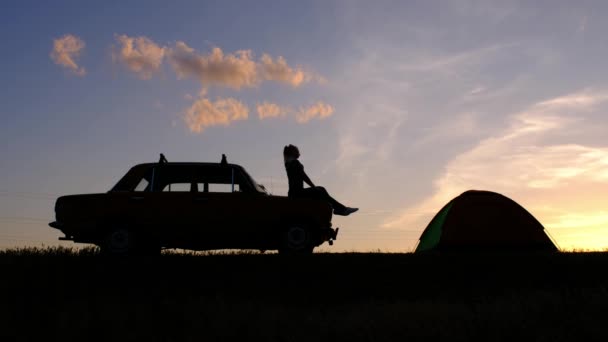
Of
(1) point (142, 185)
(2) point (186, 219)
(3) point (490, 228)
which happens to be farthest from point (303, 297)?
(3) point (490, 228)

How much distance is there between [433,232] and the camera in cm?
1767

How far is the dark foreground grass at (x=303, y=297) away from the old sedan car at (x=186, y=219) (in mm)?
393

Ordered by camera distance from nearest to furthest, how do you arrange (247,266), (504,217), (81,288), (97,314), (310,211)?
(97,314), (81,288), (247,266), (310,211), (504,217)

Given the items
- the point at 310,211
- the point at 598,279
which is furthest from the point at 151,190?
the point at 598,279

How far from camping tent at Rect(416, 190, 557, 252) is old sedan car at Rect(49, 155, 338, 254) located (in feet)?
15.3

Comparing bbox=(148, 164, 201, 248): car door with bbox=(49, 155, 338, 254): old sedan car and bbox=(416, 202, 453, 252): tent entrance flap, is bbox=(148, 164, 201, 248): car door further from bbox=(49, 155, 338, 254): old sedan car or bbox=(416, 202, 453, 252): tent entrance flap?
bbox=(416, 202, 453, 252): tent entrance flap

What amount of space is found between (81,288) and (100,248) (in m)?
2.08

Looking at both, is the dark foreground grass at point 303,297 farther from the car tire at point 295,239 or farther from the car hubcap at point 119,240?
the car tire at point 295,239

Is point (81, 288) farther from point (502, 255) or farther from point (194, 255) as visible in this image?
point (502, 255)

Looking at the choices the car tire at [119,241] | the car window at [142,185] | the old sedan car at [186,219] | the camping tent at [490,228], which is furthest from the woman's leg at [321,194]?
the camping tent at [490,228]

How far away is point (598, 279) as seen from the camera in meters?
12.6

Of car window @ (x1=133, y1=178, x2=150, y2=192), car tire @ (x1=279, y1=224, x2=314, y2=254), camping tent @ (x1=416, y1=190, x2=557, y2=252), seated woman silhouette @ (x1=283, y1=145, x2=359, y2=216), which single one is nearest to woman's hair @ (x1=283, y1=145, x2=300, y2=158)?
seated woman silhouette @ (x1=283, y1=145, x2=359, y2=216)

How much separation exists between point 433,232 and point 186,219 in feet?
24.1

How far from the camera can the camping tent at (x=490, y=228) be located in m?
16.5
